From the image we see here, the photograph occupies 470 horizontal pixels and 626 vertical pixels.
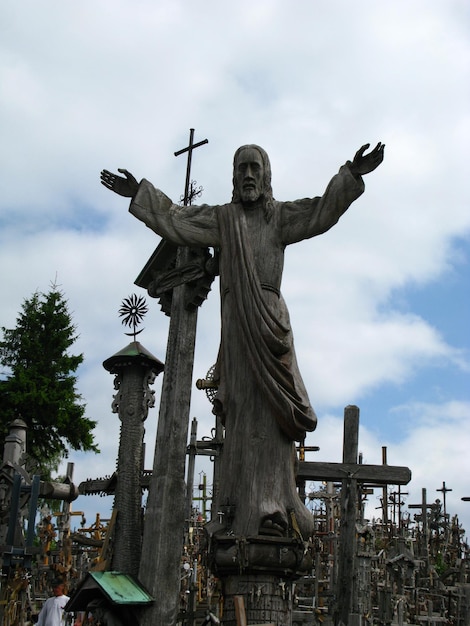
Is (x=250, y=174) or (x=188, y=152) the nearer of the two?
(x=250, y=174)

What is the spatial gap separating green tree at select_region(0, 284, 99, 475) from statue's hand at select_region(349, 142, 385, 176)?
599 inches

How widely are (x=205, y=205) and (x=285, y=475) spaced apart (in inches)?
91.9

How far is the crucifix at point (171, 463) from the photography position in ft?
21.6

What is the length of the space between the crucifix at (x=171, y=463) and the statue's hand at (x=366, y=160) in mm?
1682

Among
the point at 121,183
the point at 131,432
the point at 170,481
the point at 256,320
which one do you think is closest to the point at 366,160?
the point at 256,320

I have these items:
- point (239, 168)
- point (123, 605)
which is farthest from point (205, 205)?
point (123, 605)

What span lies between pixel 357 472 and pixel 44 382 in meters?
14.7

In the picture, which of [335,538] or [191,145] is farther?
[335,538]

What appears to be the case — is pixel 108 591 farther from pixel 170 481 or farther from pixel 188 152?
pixel 188 152

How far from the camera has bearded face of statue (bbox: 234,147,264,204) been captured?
6.50 meters

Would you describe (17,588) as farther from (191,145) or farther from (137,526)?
(191,145)

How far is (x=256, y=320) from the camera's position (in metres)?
6.02

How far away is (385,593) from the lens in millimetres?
14875

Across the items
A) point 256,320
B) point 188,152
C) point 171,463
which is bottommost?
point 171,463
